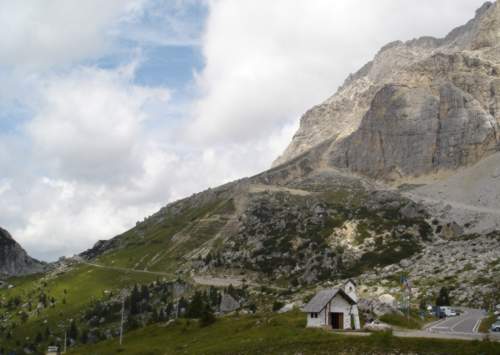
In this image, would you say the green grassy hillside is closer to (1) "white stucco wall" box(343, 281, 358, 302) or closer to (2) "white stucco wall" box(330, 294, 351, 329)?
(2) "white stucco wall" box(330, 294, 351, 329)

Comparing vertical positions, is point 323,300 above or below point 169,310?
above

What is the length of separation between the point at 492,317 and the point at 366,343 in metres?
46.7

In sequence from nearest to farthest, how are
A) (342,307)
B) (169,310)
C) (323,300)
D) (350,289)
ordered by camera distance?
(323,300), (342,307), (350,289), (169,310)

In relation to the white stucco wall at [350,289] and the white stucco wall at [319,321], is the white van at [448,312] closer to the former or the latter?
the white stucco wall at [350,289]

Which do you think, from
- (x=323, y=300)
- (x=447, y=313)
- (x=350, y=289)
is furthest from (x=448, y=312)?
(x=323, y=300)

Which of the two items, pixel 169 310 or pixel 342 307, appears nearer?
pixel 342 307

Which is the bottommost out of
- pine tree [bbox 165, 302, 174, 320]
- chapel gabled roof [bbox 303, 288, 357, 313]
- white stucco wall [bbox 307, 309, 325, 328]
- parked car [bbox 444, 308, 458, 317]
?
pine tree [bbox 165, 302, 174, 320]

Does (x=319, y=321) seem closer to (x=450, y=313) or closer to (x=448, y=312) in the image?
(x=448, y=312)

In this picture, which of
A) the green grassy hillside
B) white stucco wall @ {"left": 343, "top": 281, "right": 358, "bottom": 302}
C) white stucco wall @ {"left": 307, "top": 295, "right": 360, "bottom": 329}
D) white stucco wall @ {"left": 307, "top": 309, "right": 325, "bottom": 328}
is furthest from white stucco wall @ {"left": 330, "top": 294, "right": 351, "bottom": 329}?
the green grassy hillside

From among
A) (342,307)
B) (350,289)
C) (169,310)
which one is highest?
(350,289)

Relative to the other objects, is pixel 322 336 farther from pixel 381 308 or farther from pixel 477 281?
pixel 477 281

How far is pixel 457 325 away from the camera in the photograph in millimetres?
73312

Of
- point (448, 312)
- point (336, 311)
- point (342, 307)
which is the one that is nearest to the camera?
point (336, 311)

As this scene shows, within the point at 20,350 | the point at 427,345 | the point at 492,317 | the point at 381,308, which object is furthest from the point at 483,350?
the point at 20,350
